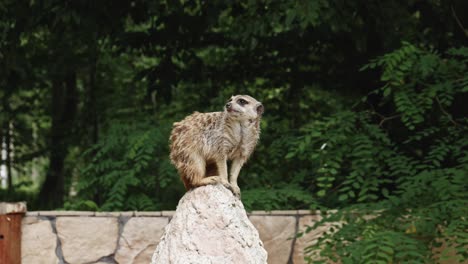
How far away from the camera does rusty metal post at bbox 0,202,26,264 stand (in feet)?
17.8

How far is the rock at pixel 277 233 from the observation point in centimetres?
558

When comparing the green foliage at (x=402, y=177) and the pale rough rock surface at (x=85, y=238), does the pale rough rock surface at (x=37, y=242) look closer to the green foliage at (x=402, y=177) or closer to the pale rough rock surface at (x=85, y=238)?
the pale rough rock surface at (x=85, y=238)

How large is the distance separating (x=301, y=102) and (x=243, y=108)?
4.76 m

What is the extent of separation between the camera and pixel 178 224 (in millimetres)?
3338

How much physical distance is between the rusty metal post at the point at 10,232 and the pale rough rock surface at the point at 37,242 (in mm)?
82

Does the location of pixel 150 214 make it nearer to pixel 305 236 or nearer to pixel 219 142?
pixel 305 236

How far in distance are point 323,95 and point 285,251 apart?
10.1 ft

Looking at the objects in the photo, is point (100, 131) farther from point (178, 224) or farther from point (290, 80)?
point (178, 224)

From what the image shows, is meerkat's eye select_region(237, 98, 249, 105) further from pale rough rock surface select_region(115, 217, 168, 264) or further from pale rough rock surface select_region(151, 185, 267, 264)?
pale rough rock surface select_region(115, 217, 168, 264)

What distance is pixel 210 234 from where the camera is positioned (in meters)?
3.25

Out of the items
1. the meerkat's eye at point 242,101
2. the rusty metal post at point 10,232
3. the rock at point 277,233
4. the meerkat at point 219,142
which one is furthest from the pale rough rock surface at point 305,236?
the meerkat's eye at point 242,101

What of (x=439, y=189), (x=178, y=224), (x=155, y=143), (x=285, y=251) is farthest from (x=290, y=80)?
(x=178, y=224)

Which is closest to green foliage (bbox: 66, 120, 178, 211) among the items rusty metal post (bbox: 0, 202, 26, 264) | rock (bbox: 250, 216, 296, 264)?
rusty metal post (bbox: 0, 202, 26, 264)

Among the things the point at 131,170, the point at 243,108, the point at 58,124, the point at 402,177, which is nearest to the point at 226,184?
the point at 243,108
